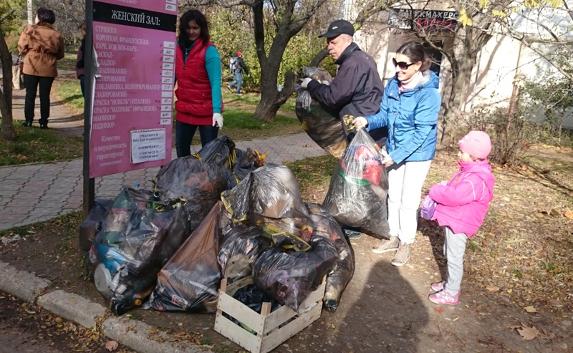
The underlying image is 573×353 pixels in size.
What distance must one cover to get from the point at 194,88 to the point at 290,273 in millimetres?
2356

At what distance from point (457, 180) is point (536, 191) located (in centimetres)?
445

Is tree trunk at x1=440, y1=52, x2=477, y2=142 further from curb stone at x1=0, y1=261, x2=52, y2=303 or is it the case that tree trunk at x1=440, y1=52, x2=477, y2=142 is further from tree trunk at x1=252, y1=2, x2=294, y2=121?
curb stone at x1=0, y1=261, x2=52, y2=303

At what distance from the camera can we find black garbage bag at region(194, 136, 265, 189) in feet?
13.6

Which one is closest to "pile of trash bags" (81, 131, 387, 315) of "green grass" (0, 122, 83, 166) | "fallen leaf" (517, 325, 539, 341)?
"fallen leaf" (517, 325, 539, 341)

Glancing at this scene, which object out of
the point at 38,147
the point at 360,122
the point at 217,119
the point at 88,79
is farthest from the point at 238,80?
the point at 88,79

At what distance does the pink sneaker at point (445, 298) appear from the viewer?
148 inches

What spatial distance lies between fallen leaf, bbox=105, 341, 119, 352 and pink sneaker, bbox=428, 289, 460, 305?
7.20 ft

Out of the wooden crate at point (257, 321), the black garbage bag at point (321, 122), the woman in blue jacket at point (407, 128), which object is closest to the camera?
the wooden crate at point (257, 321)

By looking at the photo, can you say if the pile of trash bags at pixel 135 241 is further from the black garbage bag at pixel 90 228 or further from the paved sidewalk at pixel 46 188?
the paved sidewalk at pixel 46 188

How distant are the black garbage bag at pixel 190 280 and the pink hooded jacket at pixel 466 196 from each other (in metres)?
1.58

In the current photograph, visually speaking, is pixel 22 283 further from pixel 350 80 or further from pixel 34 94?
pixel 34 94

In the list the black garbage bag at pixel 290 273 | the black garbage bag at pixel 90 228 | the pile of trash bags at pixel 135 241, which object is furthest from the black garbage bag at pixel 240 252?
the black garbage bag at pixel 90 228

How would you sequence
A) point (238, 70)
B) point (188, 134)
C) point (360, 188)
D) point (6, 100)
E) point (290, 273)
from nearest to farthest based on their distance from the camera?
point (290, 273)
point (360, 188)
point (188, 134)
point (6, 100)
point (238, 70)

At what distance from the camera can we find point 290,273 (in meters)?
2.97
